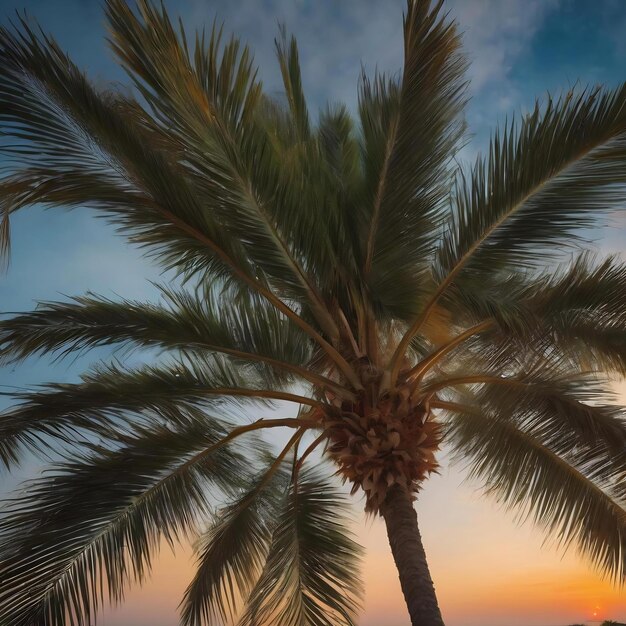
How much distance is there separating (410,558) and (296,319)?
2560 mm

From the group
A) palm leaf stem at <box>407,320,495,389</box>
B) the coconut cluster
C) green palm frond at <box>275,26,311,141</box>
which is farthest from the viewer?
green palm frond at <box>275,26,311,141</box>

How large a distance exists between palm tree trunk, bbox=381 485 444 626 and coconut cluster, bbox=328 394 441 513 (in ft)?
0.41

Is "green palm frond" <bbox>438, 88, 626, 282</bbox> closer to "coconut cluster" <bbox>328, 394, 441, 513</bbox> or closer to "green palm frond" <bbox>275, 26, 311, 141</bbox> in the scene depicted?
"coconut cluster" <bbox>328, 394, 441, 513</bbox>

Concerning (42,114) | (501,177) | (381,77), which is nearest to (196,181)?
(42,114)

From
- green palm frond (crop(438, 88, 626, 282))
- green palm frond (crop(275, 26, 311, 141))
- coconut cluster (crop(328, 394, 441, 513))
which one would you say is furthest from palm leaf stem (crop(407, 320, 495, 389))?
green palm frond (crop(275, 26, 311, 141))

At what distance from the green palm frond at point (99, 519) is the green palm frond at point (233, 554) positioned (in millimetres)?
661

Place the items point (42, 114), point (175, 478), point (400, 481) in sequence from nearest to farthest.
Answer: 1. point (42, 114)
2. point (400, 481)
3. point (175, 478)

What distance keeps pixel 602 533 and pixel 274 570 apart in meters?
3.52

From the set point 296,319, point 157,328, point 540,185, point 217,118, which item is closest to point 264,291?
point 296,319

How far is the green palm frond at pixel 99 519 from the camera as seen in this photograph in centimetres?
571

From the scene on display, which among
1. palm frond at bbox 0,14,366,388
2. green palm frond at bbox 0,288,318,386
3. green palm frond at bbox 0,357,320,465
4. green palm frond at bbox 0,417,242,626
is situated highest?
palm frond at bbox 0,14,366,388

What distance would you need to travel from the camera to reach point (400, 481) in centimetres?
670

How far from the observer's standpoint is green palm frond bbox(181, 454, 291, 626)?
25.9ft

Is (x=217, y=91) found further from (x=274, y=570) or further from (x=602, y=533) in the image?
(x=602, y=533)
